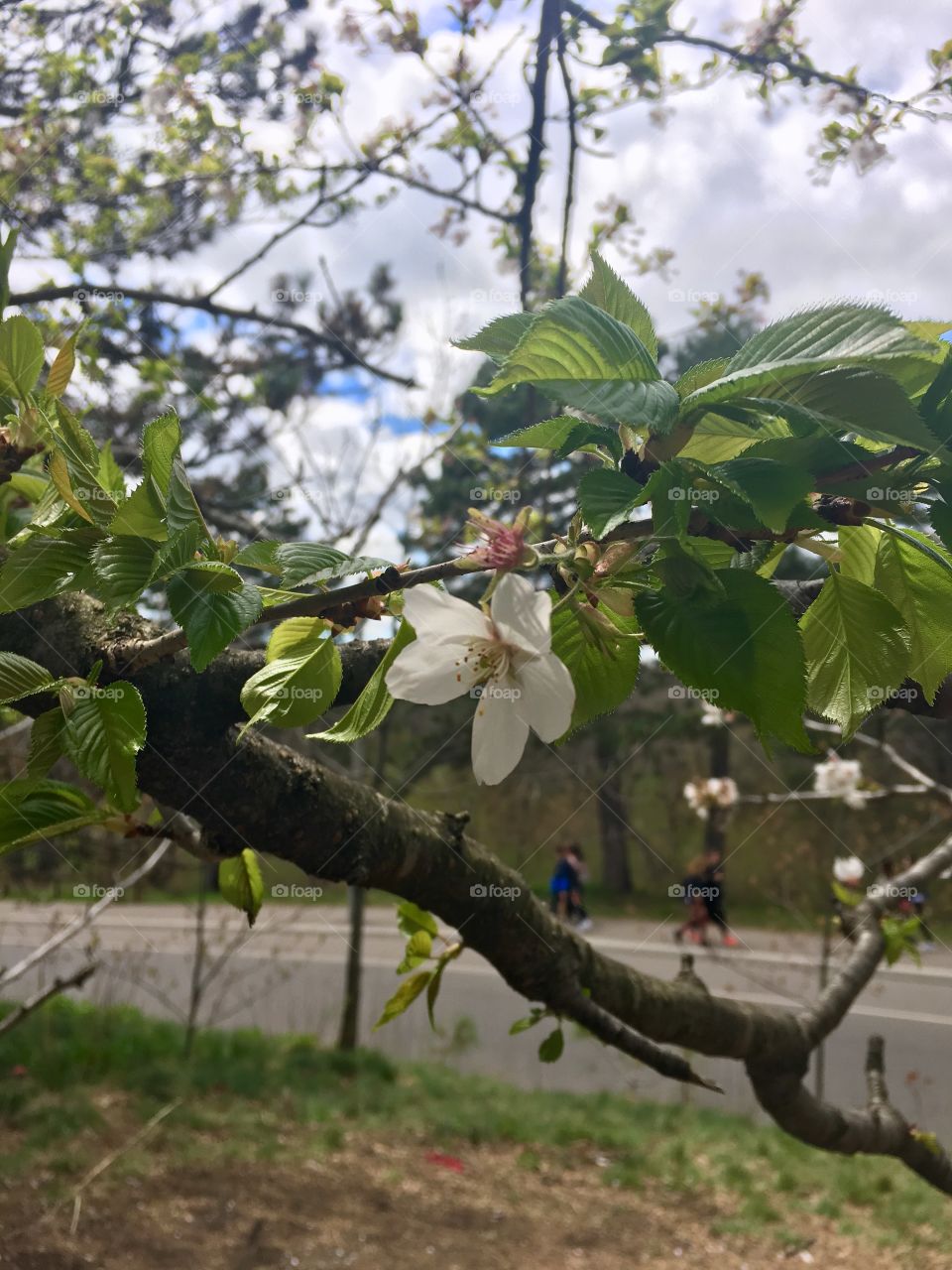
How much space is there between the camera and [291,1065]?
2.68 meters

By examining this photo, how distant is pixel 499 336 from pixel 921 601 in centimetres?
13

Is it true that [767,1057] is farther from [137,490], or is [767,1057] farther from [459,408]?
[459,408]

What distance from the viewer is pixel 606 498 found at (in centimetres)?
18

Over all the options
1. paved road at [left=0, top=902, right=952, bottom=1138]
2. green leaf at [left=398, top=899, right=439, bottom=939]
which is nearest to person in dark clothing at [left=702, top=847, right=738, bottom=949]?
paved road at [left=0, top=902, right=952, bottom=1138]

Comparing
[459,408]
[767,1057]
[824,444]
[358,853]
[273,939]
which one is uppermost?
[459,408]

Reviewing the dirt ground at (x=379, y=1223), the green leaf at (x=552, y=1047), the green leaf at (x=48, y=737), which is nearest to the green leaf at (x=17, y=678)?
the green leaf at (x=48, y=737)

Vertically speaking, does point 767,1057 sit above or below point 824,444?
below

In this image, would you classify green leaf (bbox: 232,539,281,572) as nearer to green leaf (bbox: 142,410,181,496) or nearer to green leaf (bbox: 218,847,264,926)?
green leaf (bbox: 142,410,181,496)

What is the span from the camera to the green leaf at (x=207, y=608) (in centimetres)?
20

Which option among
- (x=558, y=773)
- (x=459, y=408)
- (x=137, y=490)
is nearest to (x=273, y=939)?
(x=558, y=773)

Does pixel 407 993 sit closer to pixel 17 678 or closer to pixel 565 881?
pixel 17 678

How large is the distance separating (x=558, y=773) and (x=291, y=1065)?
2.89 meters

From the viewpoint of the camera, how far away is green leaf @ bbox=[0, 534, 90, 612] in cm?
22

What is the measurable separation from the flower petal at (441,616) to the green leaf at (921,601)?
0.36 ft
